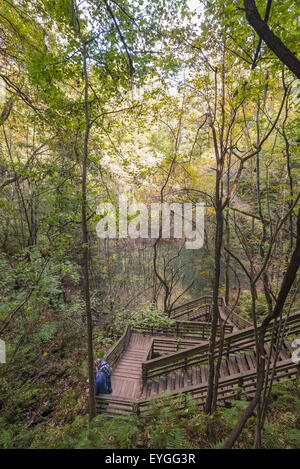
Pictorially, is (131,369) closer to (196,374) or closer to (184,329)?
(196,374)

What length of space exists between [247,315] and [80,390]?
8.24 m

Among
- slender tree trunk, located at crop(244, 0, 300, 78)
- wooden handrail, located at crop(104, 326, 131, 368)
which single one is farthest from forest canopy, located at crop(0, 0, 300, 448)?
wooden handrail, located at crop(104, 326, 131, 368)

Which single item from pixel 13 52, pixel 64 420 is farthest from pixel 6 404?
pixel 13 52

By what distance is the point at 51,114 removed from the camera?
13.0ft

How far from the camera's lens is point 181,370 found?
242 inches

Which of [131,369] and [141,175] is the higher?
[141,175]

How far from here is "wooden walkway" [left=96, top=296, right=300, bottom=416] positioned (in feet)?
15.4

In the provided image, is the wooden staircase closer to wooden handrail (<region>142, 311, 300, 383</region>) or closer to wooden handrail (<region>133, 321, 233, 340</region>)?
wooden handrail (<region>142, 311, 300, 383</region>)

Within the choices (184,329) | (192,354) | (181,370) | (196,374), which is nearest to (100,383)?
(181,370)

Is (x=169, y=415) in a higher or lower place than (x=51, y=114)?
lower

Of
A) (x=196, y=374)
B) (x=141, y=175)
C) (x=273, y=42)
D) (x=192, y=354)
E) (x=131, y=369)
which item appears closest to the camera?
(x=273, y=42)

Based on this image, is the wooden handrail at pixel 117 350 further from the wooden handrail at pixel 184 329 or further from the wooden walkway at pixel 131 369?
the wooden handrail at pixel 184 329

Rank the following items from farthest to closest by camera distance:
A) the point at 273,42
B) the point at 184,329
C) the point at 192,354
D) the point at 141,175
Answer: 1. the point at 184,329
2. the point at 192,354
3. the point at 141,175
4. the point at 273,42
